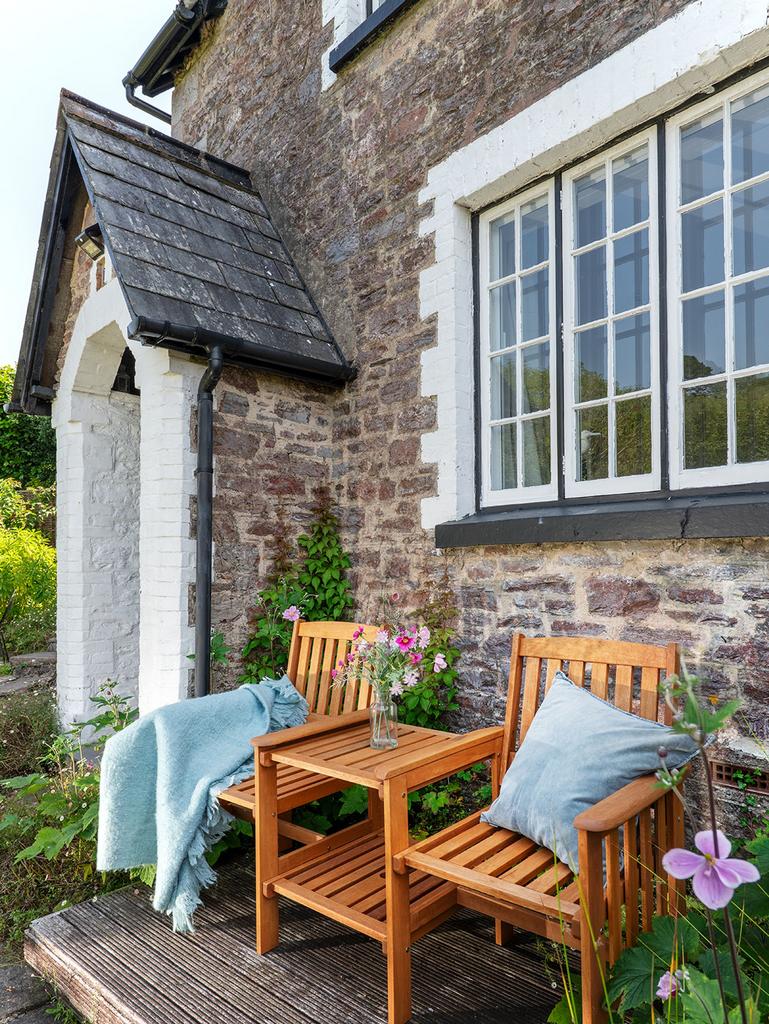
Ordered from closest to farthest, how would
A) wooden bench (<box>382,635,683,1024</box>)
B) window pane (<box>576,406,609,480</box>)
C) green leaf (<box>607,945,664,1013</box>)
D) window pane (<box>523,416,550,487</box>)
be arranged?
1. green leaf (<box>607,945,664,1013</box>)
2. wooden bench (<box>382,635,683,1024</box>)
3. window pane (<box>576,406,609,480</box>)
4. window pane (<box>523,416,550,487</box>)

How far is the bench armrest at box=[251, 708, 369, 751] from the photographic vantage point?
109 inches

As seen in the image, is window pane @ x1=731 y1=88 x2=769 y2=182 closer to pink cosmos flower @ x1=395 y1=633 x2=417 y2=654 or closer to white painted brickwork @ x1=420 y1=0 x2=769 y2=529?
white painted brickwork @ x1=420 y1=0 x2=769 y2=529

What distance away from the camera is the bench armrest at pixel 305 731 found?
2.76 m

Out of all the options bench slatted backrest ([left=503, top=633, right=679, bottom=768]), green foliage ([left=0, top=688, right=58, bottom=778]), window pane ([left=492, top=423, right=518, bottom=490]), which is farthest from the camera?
green foliage ([left=0, top=688, right=58, bottom=778])

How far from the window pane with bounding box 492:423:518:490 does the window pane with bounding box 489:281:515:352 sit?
0.47m

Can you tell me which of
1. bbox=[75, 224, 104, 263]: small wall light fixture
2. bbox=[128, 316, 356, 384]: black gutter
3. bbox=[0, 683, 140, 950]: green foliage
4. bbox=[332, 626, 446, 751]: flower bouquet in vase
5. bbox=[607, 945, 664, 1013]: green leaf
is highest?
bbox=[75, 224, 104, 263]: small wall light fixture

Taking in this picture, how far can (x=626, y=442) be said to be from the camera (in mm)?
3297

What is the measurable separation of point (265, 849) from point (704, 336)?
9.16 feet

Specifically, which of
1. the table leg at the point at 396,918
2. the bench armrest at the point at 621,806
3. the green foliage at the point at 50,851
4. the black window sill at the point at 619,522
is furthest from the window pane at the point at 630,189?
the green foliage at the point at 50,851

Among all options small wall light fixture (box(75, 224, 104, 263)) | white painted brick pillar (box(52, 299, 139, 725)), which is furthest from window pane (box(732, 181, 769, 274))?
white painted brick pillar (box(52, 299, 139, 725))

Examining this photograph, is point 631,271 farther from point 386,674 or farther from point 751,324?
point 386,674

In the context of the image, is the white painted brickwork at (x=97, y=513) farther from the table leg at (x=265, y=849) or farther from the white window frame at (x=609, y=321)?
the white window frame at (x=609, y=321)

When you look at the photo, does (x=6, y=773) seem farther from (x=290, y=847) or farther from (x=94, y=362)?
(x=94, y=362)

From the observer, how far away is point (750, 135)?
2.91 meters
